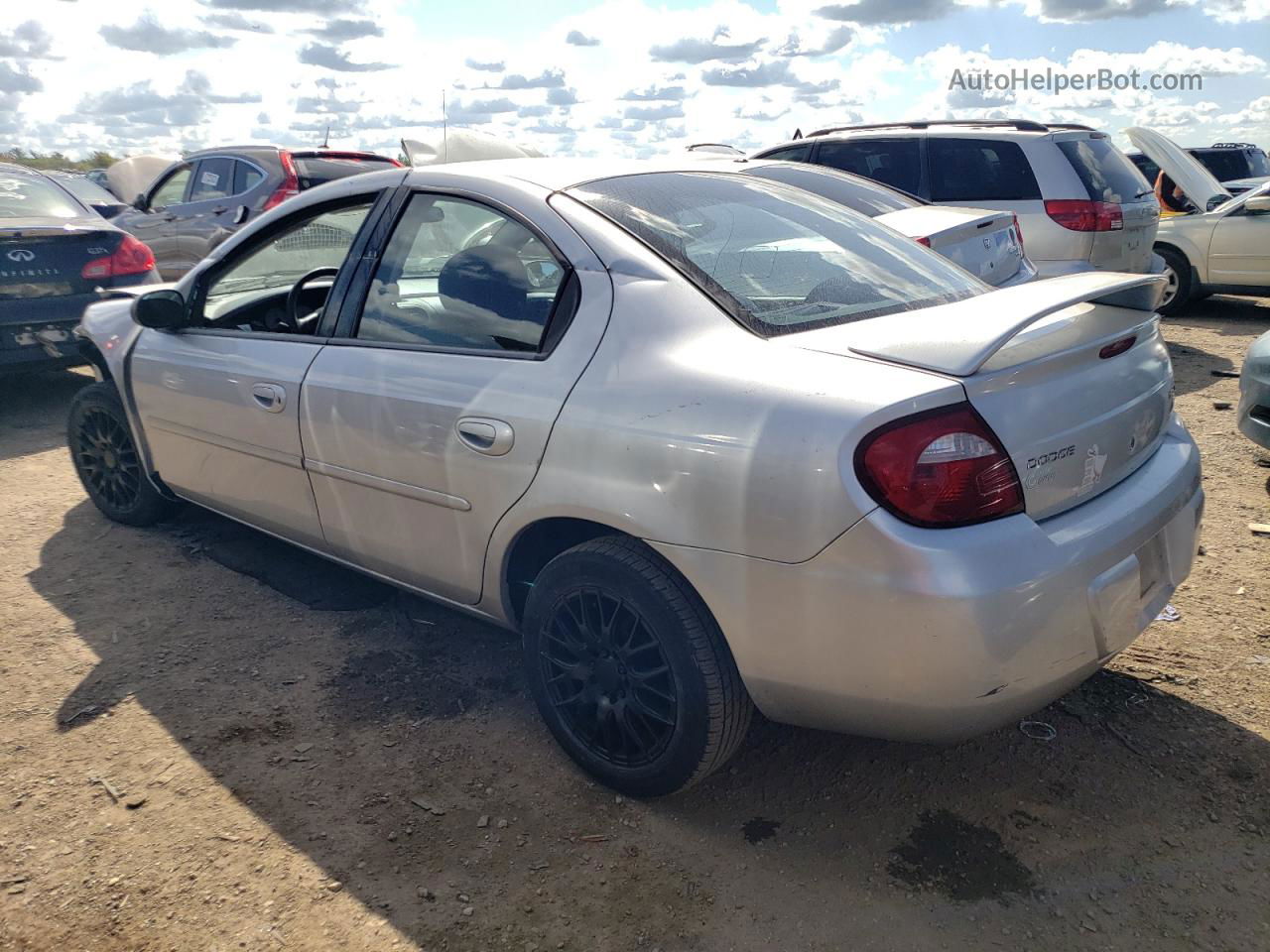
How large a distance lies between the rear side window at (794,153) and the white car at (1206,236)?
3.64m

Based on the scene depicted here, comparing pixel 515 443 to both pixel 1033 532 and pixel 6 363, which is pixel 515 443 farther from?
pixel 6 363

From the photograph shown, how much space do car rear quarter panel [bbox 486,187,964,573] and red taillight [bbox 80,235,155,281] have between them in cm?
544

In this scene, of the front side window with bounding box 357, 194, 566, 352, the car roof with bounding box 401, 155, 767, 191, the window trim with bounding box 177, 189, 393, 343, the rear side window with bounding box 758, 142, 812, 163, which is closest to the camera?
the front side window with bounding box 357, 194, 566, 352

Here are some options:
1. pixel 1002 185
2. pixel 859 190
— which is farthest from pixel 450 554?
pixel 1002 185

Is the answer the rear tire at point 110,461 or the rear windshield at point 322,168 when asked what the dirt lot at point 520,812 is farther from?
the rear windshield at point 322,168

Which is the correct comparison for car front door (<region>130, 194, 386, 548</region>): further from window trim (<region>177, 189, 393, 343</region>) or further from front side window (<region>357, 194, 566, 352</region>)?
front side window (<region>357, 194, 566, 352</region>)

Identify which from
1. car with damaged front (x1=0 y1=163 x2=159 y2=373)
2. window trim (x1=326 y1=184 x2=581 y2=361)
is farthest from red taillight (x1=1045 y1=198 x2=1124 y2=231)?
car with damaged front (x1=0 y1=163 x2=159 y2=373)

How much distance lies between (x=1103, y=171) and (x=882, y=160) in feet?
5.42

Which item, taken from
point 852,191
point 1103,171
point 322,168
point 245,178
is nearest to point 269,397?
point 852,191

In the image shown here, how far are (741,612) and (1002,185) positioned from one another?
6.50 metres

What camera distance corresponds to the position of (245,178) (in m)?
9.78

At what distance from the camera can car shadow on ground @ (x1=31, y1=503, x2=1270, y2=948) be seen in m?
2.34

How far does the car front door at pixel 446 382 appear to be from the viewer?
2641mm

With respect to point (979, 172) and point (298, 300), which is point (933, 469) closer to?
point (298, 300)
